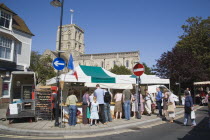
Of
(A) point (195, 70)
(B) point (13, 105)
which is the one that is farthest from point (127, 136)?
(A) point (195, 70)

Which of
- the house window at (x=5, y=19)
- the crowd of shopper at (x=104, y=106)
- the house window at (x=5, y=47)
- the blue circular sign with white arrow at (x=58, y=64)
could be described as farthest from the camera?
the house window at (x=5, y=19)

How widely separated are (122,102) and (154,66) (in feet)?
64.0

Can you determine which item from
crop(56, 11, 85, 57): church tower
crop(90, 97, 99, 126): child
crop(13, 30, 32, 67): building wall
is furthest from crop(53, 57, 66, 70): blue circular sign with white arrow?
crop(56, 11, 85, 57): church tower

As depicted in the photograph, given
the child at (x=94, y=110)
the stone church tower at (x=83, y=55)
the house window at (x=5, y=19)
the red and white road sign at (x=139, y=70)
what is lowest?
the child at (x=94, y=110)

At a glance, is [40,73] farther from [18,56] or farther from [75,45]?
[75,45]

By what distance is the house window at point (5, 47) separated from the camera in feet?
60.2

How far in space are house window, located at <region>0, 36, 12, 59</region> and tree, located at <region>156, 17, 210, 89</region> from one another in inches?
830

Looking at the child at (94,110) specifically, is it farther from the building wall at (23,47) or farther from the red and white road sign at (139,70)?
the building wall at (23,47)

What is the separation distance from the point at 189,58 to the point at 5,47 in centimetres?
2453

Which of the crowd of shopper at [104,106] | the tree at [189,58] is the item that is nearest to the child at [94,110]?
the crowd of shopper at [104,106]

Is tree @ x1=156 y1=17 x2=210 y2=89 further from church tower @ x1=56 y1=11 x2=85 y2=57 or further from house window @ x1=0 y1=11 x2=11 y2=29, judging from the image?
church tower @ x1=56 y1=11 x2=85 y2=57

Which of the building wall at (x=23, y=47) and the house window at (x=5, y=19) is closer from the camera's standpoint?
the house window at (x=5, y=19)

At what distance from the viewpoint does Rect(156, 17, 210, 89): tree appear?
24719 millimetres

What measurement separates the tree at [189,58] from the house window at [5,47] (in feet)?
69.1
